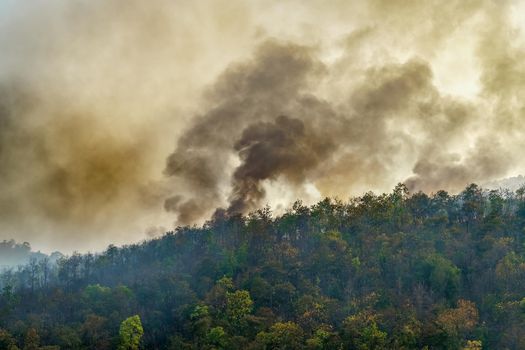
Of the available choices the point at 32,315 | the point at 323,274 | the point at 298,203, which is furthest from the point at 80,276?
the point at 323,274

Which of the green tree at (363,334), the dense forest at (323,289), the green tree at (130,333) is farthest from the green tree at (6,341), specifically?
the green tree at (363,334)

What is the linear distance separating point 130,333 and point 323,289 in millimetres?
32219

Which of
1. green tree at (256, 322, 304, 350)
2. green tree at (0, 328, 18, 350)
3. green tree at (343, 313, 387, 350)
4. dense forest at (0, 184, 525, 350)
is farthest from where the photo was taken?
green tree at (0, 328, 18, 350)

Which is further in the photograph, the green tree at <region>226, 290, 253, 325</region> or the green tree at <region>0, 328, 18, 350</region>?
the green tree at <region>226, 290, 253, 325</region>

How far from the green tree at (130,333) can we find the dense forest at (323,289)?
0.68 ft

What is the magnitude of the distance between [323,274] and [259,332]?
21.2 metres

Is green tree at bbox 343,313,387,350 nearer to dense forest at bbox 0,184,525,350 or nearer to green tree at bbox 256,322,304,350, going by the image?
dense forest at bbox 0,184,525,350

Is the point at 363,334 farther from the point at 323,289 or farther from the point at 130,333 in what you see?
the point at 130,333

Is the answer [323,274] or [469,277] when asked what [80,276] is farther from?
[469,277]

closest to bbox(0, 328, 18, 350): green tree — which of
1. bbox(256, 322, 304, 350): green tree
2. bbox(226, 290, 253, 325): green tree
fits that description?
bbox(226, 290, 253, 325): green tree

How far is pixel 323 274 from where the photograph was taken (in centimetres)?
8912

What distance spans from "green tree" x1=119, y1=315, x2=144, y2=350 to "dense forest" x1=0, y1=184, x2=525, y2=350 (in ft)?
0.68

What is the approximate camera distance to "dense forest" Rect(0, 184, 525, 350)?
6812 centimetres

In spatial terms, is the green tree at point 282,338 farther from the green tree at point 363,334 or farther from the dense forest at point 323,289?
the green tree at point 363,334
